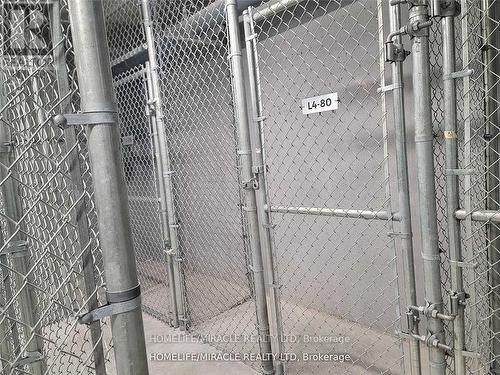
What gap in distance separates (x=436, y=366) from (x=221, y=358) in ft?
5.48

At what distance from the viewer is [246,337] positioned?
289 cm

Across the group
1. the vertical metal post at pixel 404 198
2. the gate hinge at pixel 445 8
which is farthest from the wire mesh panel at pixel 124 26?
the gate hinge at pixel 445 8

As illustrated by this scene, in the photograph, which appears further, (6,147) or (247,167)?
(247,167)

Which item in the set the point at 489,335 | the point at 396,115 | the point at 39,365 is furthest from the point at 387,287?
the point at 39,365

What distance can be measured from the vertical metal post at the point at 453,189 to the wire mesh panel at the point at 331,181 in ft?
2.57

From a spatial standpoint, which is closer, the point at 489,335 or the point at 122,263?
the point at 122,263

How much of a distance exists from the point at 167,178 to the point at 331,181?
4.75ft

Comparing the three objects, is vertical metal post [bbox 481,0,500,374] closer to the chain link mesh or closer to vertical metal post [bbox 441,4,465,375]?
vertical metal post [bbox 441,4,465,375]

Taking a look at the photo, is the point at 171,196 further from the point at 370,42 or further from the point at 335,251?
the point at 370,42

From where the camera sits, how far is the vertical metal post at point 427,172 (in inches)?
55.4

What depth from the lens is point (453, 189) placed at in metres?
1.46

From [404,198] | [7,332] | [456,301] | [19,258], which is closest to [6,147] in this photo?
[19,258]

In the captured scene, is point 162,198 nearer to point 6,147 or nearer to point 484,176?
point 6,147

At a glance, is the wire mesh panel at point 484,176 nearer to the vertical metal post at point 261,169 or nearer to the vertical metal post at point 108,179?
the vertical metal post at point 261,169
